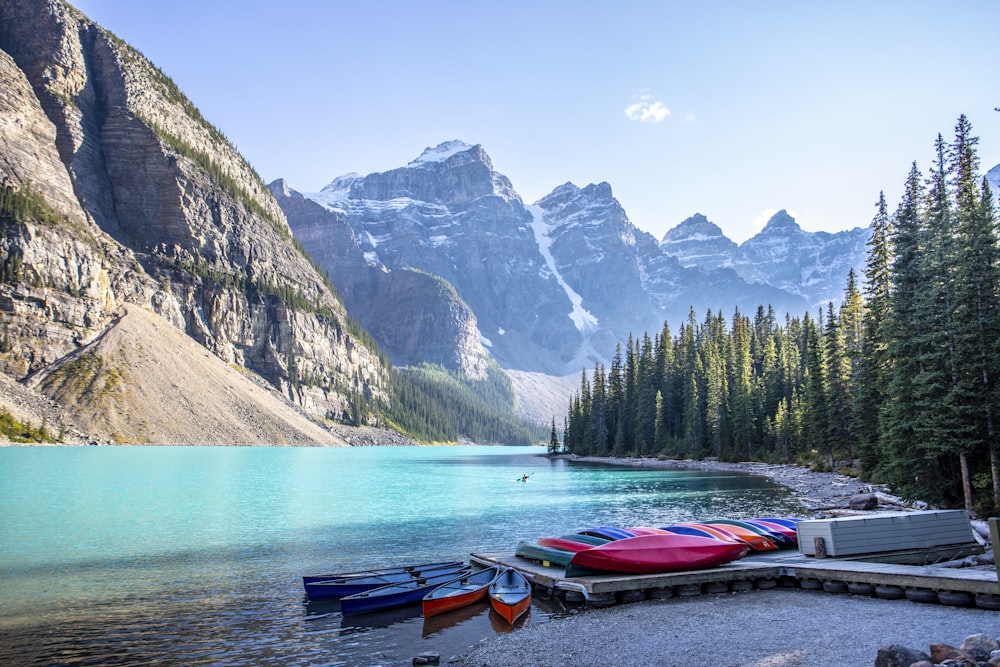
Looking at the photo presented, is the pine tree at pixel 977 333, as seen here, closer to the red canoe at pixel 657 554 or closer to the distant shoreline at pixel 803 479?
the distant shoreline at pixel 803 479

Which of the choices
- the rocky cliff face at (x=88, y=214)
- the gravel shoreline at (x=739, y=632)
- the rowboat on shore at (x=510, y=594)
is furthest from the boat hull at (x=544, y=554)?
the rocky cliff face at (x=88, y=214)

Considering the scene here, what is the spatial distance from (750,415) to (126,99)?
205595mm

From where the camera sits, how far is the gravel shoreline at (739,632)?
1397 cm

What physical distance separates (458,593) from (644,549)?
6637 millimetres

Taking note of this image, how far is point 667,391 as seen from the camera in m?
124

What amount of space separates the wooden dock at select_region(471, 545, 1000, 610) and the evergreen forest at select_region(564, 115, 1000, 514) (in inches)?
371

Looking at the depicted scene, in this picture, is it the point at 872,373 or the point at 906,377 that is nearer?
the point at 906,377

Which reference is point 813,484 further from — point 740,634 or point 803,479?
Result: point 740,634

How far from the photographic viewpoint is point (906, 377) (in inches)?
1251

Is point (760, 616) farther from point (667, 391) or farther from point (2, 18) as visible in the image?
Answer: point (2, 18)

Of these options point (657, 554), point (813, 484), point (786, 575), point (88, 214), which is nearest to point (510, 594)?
point (657, 554)

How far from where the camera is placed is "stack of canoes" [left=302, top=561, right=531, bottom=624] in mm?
19328

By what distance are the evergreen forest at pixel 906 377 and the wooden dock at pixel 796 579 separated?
9.42 metres

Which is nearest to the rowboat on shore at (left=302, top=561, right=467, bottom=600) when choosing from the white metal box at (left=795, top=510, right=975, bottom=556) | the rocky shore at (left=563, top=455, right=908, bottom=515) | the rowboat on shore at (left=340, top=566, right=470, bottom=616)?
the rowboat on shore at (left=340, top=566, right=470, bottom=616)
